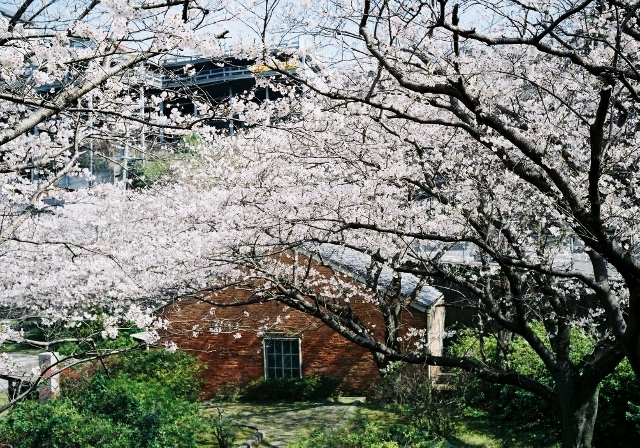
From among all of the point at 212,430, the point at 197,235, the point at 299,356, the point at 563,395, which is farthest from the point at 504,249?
the point at 299,356

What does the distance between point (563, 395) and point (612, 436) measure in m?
3.46

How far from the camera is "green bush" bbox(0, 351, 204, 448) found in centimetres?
1087

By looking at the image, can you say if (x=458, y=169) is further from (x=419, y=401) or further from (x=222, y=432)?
(x=222, y=432)

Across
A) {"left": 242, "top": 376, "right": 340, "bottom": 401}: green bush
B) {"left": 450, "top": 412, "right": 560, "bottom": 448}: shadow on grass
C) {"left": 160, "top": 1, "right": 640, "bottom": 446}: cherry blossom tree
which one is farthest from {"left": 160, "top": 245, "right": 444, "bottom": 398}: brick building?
{"left": 160, "top": 1, "right": 640, "bottom": 446}: cherry blossom tree

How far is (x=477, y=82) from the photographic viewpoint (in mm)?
6480

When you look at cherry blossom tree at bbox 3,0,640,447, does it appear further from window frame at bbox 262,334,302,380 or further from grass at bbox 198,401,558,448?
window frame at bbox 262,334,302,380

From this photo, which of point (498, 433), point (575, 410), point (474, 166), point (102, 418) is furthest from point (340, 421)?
point (474, 166)

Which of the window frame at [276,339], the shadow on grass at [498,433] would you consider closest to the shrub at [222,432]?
the shadow on grass at [498,433]

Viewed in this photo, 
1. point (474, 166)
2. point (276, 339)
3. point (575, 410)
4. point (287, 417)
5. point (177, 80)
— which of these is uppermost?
point (474, 166)

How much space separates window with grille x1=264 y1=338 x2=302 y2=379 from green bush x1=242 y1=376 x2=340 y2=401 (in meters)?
0.76

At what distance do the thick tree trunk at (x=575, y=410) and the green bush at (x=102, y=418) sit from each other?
6.62 meters

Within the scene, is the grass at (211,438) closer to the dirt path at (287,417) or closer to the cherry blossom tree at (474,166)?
the dirt path at (287,417)

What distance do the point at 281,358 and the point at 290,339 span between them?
0.72 meters

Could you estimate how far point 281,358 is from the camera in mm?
19016
